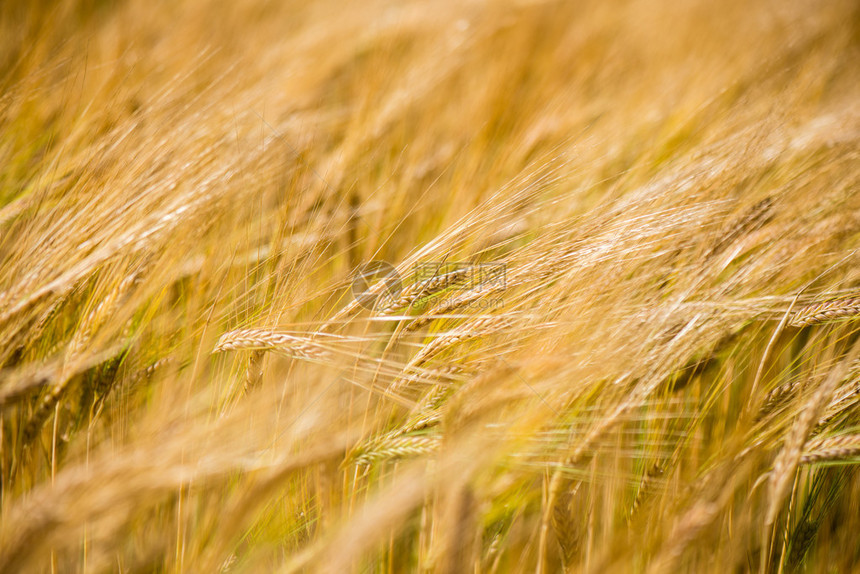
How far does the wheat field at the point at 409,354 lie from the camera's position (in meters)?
0.55

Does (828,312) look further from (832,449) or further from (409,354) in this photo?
(409,354)

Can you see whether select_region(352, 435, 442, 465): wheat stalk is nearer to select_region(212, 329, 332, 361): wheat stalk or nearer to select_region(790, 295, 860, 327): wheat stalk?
select_region(212, 329, 332, 361): wheat stalk

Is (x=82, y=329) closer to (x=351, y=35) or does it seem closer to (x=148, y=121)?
(x=148, y=121)

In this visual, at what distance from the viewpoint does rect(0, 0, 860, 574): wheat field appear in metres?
0.55

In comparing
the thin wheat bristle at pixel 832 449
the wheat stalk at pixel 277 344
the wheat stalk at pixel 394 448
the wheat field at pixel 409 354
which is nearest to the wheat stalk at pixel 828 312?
the wheat field at pixel 409 354

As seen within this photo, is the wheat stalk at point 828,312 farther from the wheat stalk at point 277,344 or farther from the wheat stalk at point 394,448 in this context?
the wheat stalk at point 277,344

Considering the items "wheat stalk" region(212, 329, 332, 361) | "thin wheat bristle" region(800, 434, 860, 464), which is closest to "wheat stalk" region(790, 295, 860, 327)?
"thin wheat bristle" region(800, 434, 860, 464)

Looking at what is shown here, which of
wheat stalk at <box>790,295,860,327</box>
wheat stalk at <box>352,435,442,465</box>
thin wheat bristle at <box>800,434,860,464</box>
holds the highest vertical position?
wheat stalk at <box>790,295,860,327</box>

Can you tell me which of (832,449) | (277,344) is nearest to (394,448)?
(277,344)

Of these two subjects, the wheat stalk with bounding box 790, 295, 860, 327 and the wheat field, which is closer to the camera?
the wheat field

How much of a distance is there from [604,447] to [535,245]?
1.02 feet

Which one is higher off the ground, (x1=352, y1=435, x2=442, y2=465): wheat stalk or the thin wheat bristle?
(x1=352, y1=435, x2=442, y2=465): wheat stalk

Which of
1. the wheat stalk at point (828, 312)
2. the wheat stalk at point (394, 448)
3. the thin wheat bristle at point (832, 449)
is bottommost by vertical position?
the thin wheat bristle at point (832, 449)

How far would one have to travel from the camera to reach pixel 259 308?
2.28 ft
